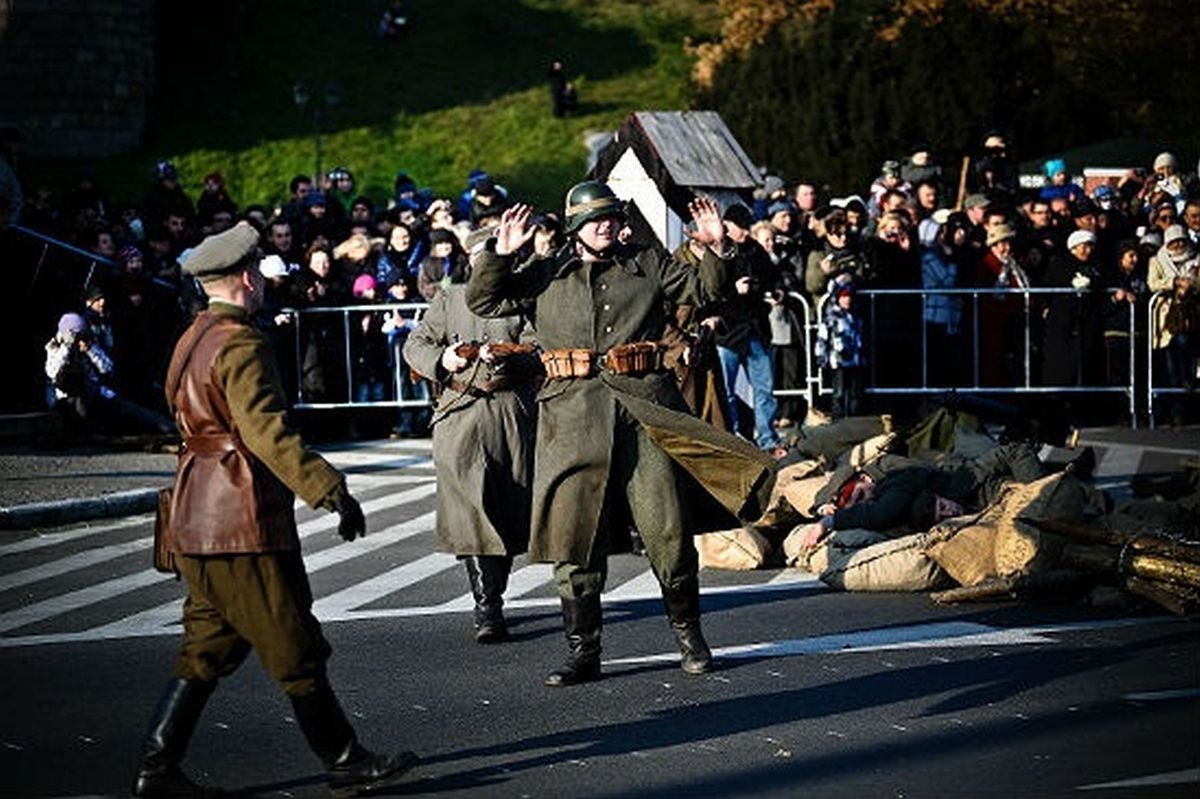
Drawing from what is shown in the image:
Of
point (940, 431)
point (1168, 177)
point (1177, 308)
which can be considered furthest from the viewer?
point (1168, 177)

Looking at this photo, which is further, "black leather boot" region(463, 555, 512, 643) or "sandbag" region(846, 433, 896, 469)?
"sandbag" region(846, 433, 896, 469)

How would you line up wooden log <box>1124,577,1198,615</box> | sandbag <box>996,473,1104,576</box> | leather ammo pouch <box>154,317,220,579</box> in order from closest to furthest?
1. leather ammo pouch <box>154,317,220,579</box>
2. wooden log <box>1124,577,1198,615</box>
3. sandbag <box>996,473,1104,576</box>

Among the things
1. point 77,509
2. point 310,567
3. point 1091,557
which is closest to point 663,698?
point 1091,557

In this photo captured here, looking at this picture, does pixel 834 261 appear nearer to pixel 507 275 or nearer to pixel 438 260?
pixel 438 260

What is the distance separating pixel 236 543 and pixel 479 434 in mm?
3892

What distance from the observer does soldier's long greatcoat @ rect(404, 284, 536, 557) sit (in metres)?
12.1

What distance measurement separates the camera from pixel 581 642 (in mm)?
10469

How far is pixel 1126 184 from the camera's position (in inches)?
1035

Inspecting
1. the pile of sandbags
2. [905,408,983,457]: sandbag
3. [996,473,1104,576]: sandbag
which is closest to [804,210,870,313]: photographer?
[905,408,983,457]: sandbag

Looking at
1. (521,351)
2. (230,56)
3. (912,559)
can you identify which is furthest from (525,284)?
(230,56)

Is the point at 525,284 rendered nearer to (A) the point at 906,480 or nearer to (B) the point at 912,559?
(B) the point at 912,559

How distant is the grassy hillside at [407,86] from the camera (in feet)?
198

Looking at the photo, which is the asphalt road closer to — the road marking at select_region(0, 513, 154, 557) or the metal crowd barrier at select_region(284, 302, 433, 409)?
the road marking at select_region(0, 513, 154, 557)

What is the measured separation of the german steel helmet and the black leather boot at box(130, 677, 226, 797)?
2.97 meters
